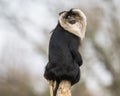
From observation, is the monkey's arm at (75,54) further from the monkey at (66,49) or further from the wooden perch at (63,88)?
the wooden perch at (63,88)

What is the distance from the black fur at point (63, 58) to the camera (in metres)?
2.75

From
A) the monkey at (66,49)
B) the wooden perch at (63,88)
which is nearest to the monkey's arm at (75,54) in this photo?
the monkey at (66,49)

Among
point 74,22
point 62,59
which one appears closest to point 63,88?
point 62,59

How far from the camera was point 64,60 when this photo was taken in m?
2.76

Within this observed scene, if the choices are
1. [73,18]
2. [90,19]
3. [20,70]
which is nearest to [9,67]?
[20,70]

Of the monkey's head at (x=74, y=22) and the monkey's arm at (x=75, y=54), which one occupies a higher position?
the monkey's head at (x=74, y=22)

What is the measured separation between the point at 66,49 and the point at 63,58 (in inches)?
1.8

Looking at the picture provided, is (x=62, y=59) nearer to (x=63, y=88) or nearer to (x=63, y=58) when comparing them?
(x=63, y=58)

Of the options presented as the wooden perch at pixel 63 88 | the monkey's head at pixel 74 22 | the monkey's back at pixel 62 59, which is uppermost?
the monkey's head at pixel 74 22

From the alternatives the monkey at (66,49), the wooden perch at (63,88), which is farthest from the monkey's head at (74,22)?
the wooden perch at (63,88)

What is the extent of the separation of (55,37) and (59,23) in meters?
0.06

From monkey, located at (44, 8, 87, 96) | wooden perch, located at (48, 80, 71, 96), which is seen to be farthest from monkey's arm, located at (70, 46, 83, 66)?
wooden perch, located at (48, 80, 71, 96)

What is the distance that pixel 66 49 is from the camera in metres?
2.78

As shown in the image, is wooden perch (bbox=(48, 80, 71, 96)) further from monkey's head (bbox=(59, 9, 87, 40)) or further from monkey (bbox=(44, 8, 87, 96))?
monkey's head (bbox=(59, 9, 87, 40))
